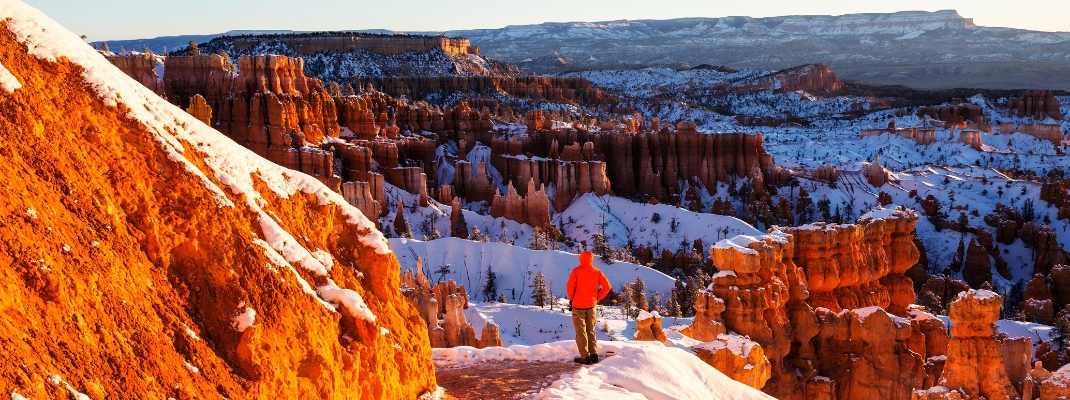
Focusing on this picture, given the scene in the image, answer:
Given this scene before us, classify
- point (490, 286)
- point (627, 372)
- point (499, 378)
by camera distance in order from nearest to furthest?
1. point (499, 378)
2. point (627, 372)
3. point (490, 286)

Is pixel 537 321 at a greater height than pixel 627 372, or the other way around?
pixel 627 372

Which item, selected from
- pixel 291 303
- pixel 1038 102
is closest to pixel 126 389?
pixel 291 303

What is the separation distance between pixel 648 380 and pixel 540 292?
2337 cm

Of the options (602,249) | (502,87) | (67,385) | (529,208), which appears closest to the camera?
(67,385)

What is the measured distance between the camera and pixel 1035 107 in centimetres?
12419

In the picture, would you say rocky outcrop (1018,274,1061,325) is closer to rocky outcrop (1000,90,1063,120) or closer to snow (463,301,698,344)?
snow (463,301,698,344)

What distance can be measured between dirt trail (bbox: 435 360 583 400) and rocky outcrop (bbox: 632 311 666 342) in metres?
4.16

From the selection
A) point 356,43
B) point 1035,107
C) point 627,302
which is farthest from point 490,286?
point 1035,107

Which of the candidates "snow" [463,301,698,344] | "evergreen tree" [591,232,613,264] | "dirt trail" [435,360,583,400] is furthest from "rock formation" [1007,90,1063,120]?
"dirt trail" [435,360,583,400]

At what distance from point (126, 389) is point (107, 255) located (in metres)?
0.97

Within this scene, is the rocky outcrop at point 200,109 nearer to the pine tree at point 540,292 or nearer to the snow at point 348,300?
the pine tree at point 540,292

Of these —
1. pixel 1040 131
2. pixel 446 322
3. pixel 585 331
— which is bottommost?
pixel 1040 131

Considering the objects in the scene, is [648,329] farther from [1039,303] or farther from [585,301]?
Result: [1039,303]

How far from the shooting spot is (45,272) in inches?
227
